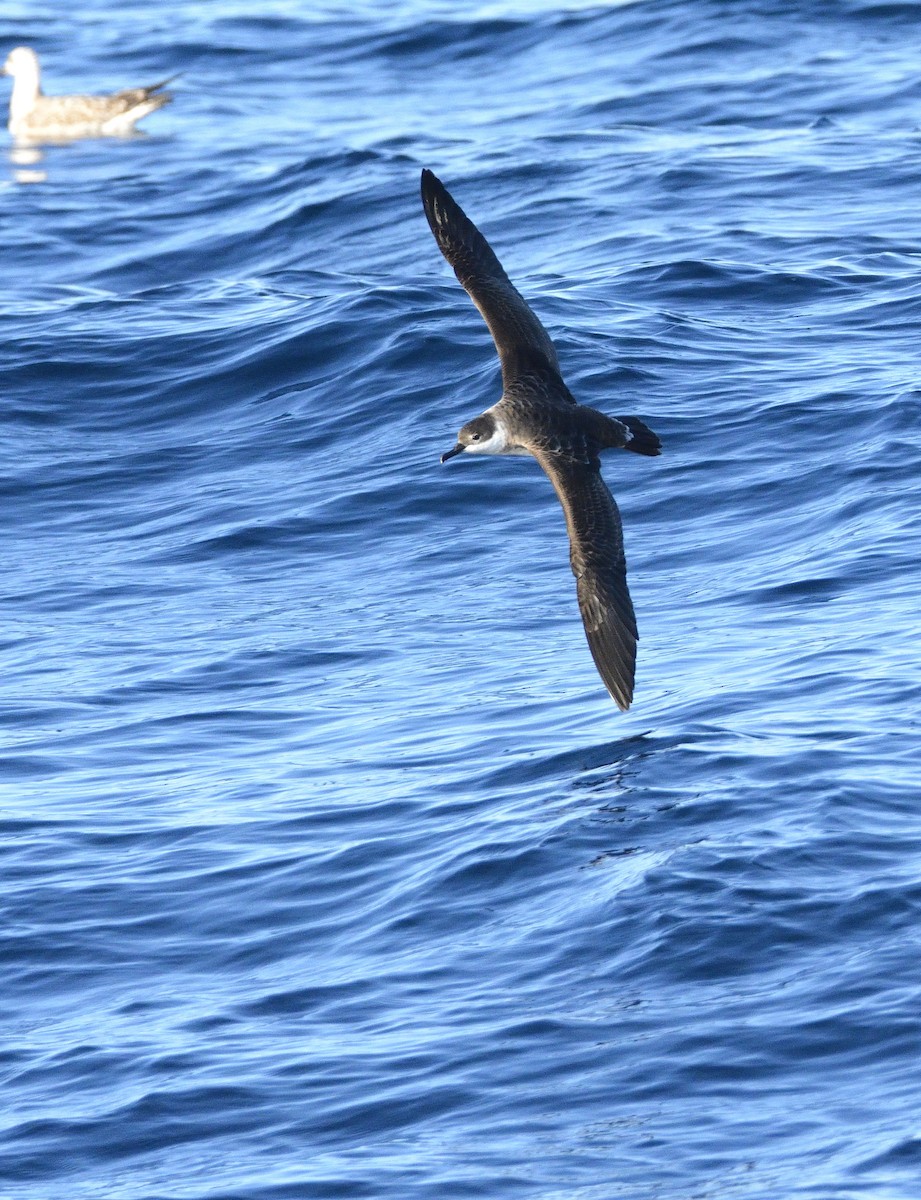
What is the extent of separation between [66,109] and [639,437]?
1454cm

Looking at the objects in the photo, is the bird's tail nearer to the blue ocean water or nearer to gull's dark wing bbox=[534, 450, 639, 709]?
gull's dark wing bbox=[534, 450, 639, 709]

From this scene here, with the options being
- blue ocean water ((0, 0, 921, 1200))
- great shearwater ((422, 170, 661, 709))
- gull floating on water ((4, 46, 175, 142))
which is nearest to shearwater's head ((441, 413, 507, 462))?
great shearwater ((422, 170, 661, 709))

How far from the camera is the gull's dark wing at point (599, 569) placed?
892 centimetres

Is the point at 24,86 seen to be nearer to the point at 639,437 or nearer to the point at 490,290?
the point at 490,290

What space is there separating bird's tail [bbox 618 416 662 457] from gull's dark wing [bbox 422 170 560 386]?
590 mm

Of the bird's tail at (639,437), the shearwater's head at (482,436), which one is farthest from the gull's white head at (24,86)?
the bird's tail at (639,437)

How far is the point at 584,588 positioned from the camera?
30.0ft

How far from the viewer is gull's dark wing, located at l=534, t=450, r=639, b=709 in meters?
8.92

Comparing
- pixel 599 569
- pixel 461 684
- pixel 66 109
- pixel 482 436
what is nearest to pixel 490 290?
pixel 482 436

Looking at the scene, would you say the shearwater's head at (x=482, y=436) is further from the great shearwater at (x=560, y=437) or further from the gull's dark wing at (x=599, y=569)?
the gull's dark wing at (x=599, y=569)

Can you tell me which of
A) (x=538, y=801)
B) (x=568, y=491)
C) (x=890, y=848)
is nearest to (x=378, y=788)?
(x=538, y=801)

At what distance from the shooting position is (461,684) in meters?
10.1

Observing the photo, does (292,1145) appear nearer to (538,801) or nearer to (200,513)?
(538,801)

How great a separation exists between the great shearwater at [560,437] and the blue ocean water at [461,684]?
55 centimetres
